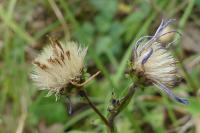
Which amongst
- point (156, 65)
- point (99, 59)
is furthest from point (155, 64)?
point (99, 59)

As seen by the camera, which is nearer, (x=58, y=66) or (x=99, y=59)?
(x=58, y=66)

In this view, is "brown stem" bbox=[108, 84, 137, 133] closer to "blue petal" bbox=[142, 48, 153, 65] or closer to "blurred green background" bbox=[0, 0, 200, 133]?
"blue petal" bbox=[142, 48, 153, 65]

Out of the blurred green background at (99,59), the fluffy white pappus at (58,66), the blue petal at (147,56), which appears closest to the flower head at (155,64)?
the blue petal at (147,56)

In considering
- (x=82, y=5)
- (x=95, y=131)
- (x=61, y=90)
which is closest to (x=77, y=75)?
(x=61, y=90)

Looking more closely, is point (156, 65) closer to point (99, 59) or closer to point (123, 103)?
point (123, 103)

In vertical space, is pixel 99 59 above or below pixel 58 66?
below

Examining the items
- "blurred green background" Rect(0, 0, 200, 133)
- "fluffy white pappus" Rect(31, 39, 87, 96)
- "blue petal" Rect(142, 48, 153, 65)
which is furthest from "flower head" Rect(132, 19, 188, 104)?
"blurred green background" Rect(0, 0, 200, 133)

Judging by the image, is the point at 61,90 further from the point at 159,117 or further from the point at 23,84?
the point at 23,84

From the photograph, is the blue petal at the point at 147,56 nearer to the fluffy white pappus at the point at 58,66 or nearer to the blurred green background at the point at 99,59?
the fluffy white pappus at the point at 58,66
